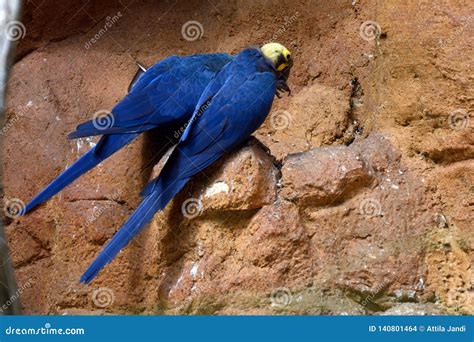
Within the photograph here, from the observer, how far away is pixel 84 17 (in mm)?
3443

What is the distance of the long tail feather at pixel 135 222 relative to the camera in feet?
7.89

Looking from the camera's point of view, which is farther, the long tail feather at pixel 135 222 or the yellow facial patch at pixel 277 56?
the yellow facial patch at pixel 277 56

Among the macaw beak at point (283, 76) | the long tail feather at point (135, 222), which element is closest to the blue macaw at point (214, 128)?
the long tail feather at point (135, 222)

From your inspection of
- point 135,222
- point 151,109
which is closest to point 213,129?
point 151,109

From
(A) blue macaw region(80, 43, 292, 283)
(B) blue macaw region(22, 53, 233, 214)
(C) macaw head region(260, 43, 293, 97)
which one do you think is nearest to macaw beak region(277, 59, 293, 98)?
(C) macaw head region(260, 43, 293, 97)

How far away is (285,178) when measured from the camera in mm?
2686

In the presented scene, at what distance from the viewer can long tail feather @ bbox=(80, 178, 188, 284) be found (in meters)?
2.40

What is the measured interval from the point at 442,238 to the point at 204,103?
3.58 feet

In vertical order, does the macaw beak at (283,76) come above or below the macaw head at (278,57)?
below

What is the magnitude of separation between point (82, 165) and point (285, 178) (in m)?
0.79

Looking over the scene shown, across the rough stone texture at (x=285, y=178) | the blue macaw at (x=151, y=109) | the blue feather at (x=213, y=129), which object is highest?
the blue macaw at (x=151, y=109)

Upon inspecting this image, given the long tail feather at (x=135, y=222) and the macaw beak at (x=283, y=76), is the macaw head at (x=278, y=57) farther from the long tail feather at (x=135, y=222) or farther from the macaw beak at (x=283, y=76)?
the long tail feather at (x=135, y=222)

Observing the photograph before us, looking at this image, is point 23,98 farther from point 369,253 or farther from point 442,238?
point 442,238

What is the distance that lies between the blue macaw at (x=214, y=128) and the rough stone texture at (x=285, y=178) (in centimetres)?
9
